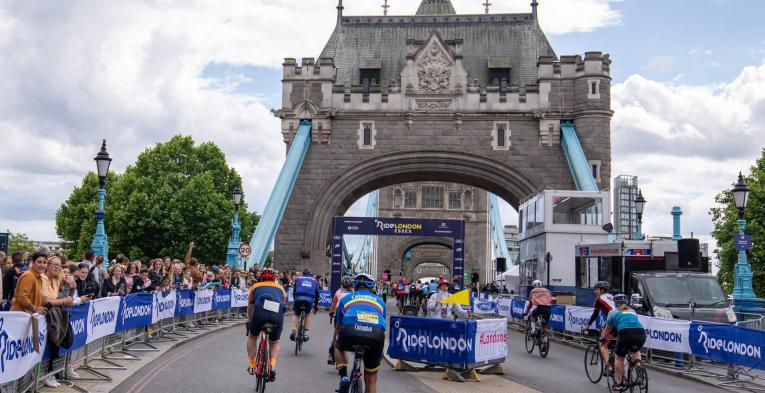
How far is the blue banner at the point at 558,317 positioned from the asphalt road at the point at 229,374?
301 inches

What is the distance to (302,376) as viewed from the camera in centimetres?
1184

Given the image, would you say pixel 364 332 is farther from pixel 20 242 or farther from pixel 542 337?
pixel 20 242

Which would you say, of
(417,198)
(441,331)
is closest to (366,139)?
(441,331)

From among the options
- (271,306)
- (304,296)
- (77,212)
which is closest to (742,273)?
(304,296)

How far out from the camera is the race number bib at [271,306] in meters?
10.3

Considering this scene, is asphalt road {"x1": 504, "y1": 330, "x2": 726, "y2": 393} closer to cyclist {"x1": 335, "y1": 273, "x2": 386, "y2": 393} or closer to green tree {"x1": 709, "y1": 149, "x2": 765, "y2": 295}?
cyclist {"x1": 335, "y1": 273, "x2": 386, "y2": 393}

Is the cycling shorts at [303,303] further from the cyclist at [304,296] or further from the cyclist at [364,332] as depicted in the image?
the cyclist at [364,332]

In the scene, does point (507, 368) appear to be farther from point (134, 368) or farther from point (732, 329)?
point (134, 368)

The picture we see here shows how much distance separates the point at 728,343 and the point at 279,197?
25.9m

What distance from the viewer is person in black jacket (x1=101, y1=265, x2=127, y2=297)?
14188 millimetres

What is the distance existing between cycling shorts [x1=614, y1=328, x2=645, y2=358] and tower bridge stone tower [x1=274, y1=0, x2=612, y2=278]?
27.2m

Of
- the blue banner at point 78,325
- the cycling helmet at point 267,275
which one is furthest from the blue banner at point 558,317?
the blue banner at point 78,325

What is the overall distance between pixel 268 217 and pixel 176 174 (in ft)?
43.0

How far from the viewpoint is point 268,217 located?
3634cm
